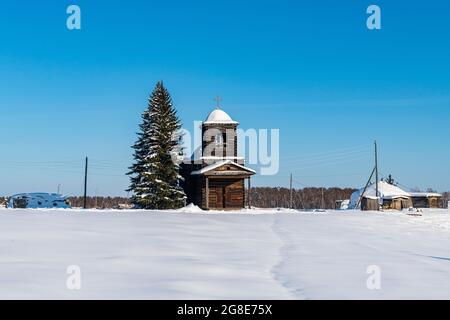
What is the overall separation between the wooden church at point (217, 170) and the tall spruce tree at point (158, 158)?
2.06m

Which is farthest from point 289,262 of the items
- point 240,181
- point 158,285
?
point 240,181

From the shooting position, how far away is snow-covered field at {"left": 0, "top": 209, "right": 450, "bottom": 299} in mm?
7148

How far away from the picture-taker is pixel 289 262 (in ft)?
35.3

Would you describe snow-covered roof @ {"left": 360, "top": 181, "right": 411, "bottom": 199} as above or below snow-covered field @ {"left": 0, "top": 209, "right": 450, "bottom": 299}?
above

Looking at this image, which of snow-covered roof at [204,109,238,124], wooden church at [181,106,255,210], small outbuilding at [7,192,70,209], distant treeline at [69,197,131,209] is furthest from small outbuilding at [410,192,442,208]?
distant treeline at [69,197,131,209]

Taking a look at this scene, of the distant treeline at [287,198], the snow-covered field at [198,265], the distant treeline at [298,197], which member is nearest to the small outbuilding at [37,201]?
the snow-covered field at [198,265]

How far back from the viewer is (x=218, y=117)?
45125 mm

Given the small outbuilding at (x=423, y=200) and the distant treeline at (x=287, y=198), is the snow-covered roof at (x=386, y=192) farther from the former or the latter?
the distant treeline at (x=287, y=198)

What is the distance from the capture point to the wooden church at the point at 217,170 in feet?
133

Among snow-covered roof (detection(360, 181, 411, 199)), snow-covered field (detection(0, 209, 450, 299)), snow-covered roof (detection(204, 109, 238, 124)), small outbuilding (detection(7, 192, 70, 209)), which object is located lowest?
snow-covered field (detection(0, 209, 450, 299))

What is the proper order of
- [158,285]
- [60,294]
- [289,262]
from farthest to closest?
[289,262], [158,285], [60,294]

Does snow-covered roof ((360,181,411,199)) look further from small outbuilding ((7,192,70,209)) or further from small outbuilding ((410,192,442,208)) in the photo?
small outbuilding ((7,192,70,209))
